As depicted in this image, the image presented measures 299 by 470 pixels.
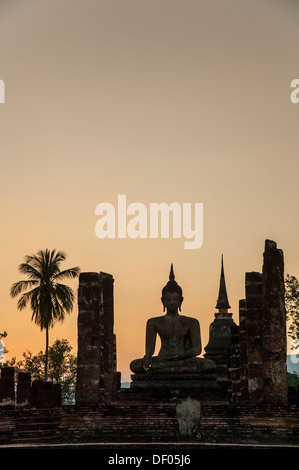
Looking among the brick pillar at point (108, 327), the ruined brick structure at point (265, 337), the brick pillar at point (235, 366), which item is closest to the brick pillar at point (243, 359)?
the ruined brick structure at point (265, 337)

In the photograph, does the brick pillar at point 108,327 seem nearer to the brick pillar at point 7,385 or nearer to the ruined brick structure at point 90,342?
the ruined brick structure at point 90,342

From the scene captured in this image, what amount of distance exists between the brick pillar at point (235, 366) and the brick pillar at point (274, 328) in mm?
3435

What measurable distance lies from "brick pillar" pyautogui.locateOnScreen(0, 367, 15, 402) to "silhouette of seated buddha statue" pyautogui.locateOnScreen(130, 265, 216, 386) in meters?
3.76

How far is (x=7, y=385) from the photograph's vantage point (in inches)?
1087

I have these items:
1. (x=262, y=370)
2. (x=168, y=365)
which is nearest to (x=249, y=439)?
(x=262, y=370)

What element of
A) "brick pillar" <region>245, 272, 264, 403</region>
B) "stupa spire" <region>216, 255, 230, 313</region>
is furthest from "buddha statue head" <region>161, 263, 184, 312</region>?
"stupa spire" <region>216, 255, 230, 313</region>

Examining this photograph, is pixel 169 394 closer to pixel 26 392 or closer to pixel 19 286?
pixel 26 392

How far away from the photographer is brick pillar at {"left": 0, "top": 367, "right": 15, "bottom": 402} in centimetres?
2742

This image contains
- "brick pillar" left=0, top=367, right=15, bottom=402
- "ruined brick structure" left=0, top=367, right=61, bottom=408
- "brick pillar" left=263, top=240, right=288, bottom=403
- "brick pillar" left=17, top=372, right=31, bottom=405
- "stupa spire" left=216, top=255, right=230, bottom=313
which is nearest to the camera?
"brick pillar" left=263, top=240, right=288, bottom=403

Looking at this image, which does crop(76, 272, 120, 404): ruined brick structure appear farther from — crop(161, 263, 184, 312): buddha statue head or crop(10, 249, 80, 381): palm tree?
crop(10, 249, 80, 381): palm tree

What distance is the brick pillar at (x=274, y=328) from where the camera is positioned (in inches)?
882

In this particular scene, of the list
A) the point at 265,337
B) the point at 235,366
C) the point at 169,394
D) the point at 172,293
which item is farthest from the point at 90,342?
the point at 235,366
